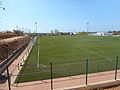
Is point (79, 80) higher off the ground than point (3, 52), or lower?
lower

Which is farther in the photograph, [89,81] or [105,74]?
[105,74]

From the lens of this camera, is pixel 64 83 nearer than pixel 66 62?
Yes

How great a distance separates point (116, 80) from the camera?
7.18m

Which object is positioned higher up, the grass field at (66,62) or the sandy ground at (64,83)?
the grass field at (66,62)

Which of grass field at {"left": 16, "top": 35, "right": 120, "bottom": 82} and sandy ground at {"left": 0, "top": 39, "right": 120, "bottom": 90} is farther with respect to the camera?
grass field at {"left": 16, "top": 35, "right": 120, "bottom": 82}

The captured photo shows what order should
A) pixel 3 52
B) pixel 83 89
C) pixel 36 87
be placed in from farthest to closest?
pixel 3 52 → pixel 36 87 → pixel 83 89

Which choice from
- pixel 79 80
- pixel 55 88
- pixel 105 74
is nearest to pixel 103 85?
pixel 79 80

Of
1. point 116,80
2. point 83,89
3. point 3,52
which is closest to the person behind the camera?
point 83,89

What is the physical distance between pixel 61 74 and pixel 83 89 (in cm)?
270

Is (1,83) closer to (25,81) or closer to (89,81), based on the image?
(25,81)

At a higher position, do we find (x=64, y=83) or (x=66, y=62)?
(x=66, y=62)

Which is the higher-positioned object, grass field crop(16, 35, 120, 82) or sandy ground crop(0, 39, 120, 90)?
grass field crop(16, 35, 120, 82)

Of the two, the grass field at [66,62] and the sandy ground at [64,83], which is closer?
the sandy ground at [64,83]

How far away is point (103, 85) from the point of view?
21.9ft
